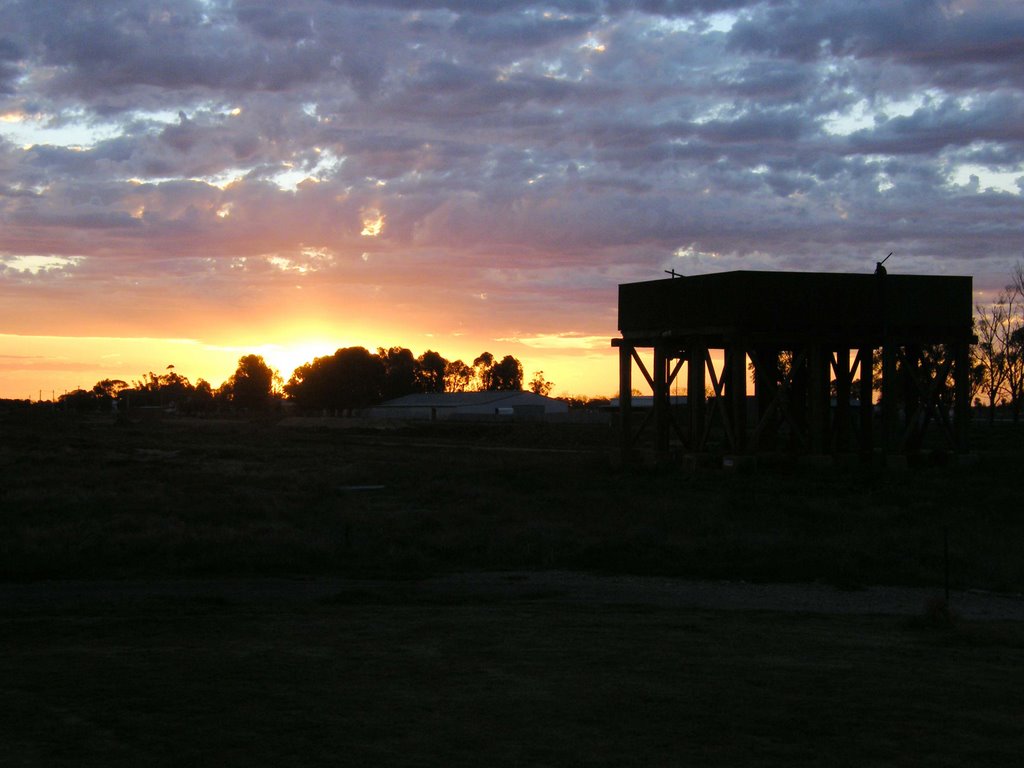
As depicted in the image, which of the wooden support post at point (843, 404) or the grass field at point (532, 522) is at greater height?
the wooden support post at point (843, 404)

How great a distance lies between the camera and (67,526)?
2236cm

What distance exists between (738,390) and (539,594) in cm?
1856

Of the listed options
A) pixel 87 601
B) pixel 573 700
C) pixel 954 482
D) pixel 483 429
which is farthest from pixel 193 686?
pixel 483 429

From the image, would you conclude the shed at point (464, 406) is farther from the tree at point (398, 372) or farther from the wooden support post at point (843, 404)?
the wooden support post at point (843, 404)

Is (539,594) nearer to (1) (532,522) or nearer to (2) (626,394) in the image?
(1) (532,522)

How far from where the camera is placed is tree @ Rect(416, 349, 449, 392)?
17988 centimetres

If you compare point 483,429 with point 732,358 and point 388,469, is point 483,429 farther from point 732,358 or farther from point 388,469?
point 732,358

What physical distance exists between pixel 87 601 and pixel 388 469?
27317 mm

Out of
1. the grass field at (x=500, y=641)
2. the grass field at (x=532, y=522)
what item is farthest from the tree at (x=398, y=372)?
the grass field at (x=500, y=641)

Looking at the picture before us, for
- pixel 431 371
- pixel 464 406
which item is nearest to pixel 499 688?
pixel 464 406

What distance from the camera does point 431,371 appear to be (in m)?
183

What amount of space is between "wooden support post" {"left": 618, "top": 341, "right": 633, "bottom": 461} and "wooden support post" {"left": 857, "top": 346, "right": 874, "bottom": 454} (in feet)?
24.3

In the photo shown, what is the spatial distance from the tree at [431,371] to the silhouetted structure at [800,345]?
14200 centimetres

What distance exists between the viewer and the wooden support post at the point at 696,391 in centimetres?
3591
